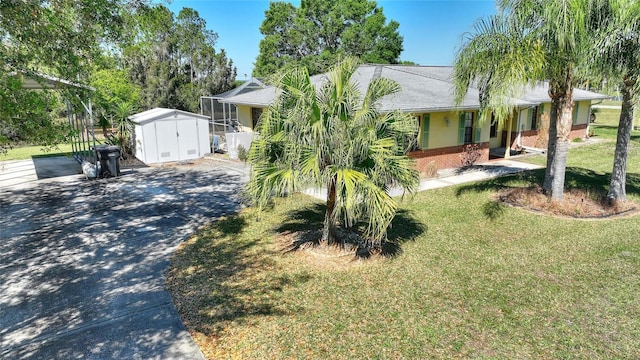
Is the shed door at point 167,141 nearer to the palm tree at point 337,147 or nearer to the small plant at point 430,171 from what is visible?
the small plant at point 430,171

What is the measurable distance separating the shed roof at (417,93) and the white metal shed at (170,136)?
2.06m

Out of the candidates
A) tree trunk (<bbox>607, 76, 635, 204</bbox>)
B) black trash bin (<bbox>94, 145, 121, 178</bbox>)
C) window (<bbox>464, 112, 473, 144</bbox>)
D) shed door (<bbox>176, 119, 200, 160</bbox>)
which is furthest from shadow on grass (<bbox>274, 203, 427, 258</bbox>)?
shed door (<bbox>176, 119, 200, 160</bbox>)

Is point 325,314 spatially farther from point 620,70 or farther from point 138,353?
point 620,70

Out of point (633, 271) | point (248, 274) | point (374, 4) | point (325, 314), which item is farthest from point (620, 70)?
point (374, 4)

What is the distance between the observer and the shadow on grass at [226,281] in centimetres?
605

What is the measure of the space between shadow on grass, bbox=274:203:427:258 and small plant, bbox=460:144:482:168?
6.87 meters

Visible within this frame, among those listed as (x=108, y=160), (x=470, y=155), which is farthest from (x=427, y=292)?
(x=108, y=160)

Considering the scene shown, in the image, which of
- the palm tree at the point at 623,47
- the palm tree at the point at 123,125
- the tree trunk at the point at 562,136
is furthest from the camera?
the palm tree at the point at 123,125

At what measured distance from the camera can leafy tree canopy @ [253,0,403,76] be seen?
1582 inches

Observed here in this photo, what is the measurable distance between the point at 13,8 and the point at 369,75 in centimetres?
1331

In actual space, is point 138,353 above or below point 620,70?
below

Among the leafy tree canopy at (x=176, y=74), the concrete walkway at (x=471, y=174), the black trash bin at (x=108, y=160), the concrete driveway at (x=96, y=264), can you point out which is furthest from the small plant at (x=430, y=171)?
the leafy tree canopy at (x=176, y=74)

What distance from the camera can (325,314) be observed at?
6023mm

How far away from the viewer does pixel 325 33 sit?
41469mm
